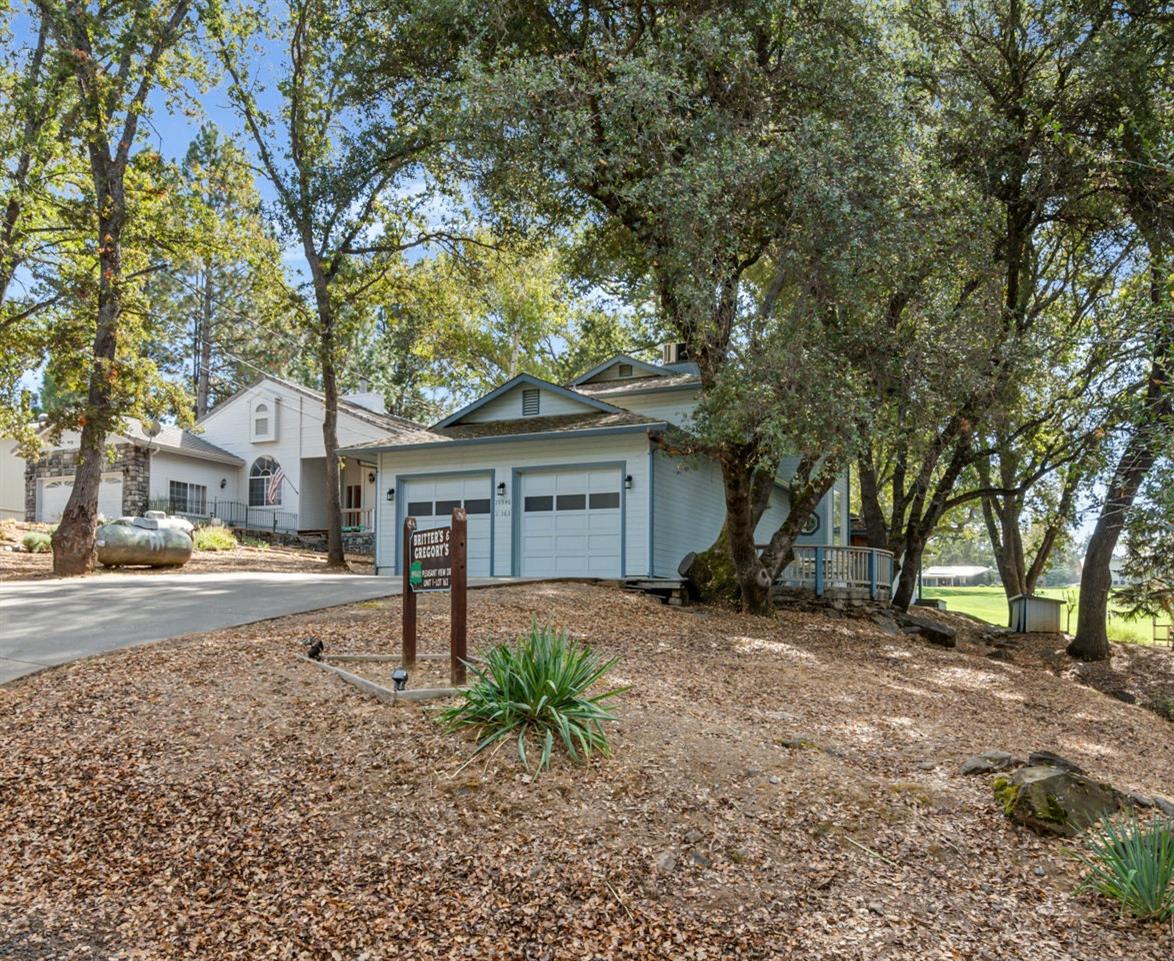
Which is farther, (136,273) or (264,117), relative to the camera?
(264,117)

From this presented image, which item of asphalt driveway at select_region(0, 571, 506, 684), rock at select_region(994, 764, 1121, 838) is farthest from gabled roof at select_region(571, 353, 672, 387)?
rock at select_region(994, 764, 1121, 838)

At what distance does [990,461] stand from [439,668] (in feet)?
67.5

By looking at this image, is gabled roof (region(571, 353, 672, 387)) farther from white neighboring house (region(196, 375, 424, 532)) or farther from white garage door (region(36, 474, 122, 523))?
white garage door (region(36, 474, 122, 523))

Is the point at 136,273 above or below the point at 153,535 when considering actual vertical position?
above

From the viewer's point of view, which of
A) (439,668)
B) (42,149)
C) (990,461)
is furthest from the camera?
(990,461)

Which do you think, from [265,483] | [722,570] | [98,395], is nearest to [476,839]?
[722,570]

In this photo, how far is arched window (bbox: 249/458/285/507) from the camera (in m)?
29.9

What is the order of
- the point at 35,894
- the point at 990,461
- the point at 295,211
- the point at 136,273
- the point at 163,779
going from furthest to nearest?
the point at 990,461, the point at 295,211, the point at 136,273, the point at 163,779, the point at 35,894

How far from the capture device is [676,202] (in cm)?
1094

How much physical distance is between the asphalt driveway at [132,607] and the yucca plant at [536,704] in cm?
425

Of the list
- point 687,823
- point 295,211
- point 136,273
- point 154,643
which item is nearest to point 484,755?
point 687,823

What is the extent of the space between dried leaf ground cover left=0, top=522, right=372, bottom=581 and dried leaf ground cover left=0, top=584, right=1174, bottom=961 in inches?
416

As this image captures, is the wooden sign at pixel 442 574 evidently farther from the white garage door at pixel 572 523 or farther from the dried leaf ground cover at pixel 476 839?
the white garage door at pixel 572 523

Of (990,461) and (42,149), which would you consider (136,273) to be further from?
(990,461)
